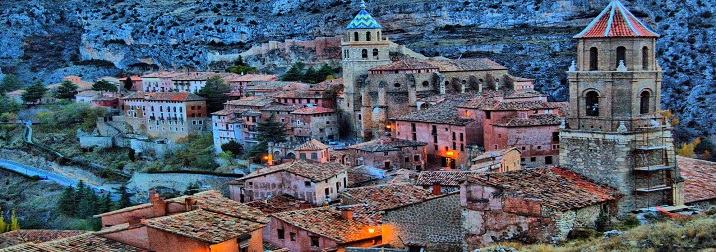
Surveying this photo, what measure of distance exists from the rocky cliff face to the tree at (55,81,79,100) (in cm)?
1282

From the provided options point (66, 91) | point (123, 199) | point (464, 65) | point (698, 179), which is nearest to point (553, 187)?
point (698, 179)

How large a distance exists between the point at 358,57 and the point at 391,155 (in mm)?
10952

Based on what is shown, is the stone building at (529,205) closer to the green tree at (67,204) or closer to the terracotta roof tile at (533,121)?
the terracotta roof tile at (533,121)

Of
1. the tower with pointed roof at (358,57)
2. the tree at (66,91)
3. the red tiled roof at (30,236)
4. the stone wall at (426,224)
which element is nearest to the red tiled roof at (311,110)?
the tower with pointed roof at (358,57)

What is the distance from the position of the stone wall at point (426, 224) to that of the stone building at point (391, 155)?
64.6ft

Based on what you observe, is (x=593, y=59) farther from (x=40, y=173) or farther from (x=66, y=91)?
(x=66, y=91)

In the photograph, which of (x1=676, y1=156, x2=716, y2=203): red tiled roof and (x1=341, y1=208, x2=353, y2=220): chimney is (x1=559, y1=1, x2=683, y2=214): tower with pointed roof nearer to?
(x1=676, y1=156, x2=716, y2=203): red tiled roof

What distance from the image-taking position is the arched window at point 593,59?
22.9 metres

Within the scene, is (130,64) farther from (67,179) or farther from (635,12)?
(635,12)

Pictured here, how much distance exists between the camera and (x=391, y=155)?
146 ft

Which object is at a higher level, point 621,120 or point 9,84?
point 9,84

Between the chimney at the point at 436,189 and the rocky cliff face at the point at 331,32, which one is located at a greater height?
the rocky cliff face at the point at 331,32

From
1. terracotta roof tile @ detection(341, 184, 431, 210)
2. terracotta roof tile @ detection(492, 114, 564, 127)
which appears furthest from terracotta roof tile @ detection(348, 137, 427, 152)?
terracotta roof tile @ detection(341, 184, 431, 210)

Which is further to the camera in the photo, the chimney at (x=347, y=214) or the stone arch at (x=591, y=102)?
the chimney at (x=347, y=214)
